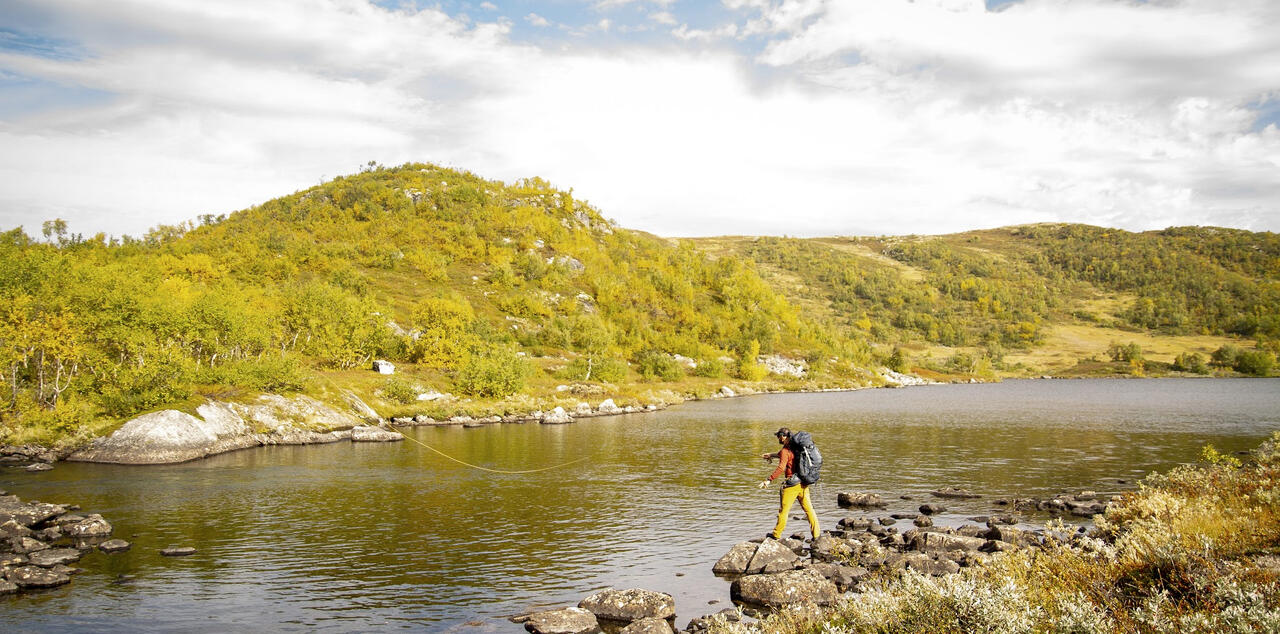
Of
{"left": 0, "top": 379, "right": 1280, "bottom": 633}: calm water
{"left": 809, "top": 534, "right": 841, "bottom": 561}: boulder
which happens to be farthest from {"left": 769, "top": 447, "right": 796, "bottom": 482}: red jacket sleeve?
{"left": 0, "top": 379, "right": 1280, "bottom": 633}: calm water

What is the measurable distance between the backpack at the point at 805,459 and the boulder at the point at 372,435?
1898 inches

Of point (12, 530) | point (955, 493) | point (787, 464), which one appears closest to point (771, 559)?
point (787, 464)

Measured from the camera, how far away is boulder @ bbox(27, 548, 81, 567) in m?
24.8

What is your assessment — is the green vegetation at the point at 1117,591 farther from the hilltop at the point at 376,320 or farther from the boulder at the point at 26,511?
the hilltop at the point at 376,320

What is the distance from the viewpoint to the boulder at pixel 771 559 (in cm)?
2373

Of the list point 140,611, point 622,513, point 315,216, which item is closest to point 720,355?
point 315,216

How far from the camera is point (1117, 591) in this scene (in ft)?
48.0

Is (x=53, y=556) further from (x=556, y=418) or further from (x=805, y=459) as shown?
(x=556, y=418)

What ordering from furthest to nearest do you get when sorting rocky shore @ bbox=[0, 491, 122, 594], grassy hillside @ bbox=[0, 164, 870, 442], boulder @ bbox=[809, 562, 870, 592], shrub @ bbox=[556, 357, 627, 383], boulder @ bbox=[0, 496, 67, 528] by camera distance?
shrub @ bbox=[556, 357, 627, 383]
grassy hillside @ bbox=[0, 164, 870, 442]
boulder @ bbox=[0, 496, 67, 528]
rocky shore @ bbox=[0, 491, 122, 594]
boulder @ bbox=[809, 562, 870, 592]

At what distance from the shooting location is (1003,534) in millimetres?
26406

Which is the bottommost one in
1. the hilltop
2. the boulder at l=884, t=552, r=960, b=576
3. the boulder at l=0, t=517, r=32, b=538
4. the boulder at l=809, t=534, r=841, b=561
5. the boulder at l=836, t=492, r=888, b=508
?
the boulder at l=836, t=492, r=888, b=508

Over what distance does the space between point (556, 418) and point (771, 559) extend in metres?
60.6

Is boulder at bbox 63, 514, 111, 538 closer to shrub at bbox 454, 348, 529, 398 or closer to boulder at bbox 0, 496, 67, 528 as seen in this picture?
boulder at bbox 0, 496, 67, 528

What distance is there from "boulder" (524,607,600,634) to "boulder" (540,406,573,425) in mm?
61997
